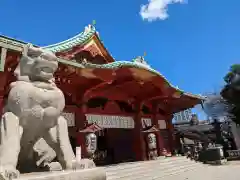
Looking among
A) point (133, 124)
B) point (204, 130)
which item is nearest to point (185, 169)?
point (133, 124)

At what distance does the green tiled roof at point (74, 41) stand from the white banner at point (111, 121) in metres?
2.97

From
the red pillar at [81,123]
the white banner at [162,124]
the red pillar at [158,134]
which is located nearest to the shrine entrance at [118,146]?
the red pillar at [158,134]

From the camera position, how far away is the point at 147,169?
31.6ft

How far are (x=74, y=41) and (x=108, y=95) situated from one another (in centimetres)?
284

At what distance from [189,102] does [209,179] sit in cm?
814

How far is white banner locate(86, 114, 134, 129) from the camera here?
10.7m

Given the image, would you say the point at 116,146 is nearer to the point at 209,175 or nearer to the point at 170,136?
the point at 170,136

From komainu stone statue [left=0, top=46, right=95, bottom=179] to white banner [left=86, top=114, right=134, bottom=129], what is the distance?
24.0 feet

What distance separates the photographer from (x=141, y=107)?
13469mm

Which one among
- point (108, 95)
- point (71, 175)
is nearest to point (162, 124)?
point (108, 95)

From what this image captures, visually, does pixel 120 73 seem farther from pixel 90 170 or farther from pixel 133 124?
pixel 90 170

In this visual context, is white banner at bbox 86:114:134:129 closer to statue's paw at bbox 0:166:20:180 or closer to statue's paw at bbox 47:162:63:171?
statue's paw at bbox 47:162:63:171

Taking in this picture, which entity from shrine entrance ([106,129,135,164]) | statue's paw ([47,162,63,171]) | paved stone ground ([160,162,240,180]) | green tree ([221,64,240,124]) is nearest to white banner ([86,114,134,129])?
shrine entrance ([106,129,135,164])

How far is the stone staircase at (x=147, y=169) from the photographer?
8.34 metres
